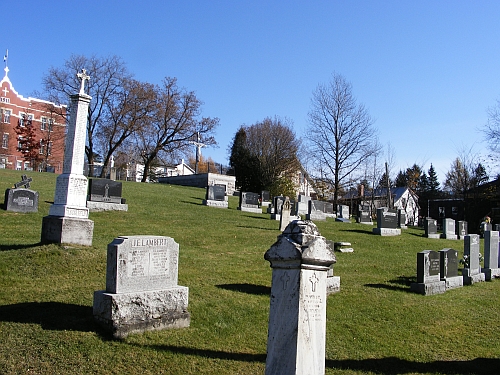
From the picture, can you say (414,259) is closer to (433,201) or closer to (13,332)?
(13,332)

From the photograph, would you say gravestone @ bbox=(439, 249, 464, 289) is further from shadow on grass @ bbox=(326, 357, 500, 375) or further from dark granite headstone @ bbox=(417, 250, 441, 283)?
shadow on grass @ bbox=(326, 357, 500, 375)

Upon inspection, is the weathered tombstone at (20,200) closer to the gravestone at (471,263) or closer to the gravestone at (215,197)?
the gravestone at (215,197)

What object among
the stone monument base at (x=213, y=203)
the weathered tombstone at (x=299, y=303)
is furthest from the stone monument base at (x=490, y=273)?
the stone monument base at (x=213, y=203)

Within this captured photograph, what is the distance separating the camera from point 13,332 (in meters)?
5.95

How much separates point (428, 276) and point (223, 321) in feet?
20.1

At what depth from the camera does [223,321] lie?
7375 millimetres

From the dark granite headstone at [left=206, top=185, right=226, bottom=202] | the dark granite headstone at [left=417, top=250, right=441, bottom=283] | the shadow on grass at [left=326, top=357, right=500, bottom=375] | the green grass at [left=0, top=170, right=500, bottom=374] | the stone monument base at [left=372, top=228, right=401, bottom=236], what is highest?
the dark granite headstone at [left=206, top=185, right=226, bottom=202]

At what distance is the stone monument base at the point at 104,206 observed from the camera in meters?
19.8

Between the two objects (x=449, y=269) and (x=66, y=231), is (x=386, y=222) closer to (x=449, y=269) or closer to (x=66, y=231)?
(x=449, y=269)

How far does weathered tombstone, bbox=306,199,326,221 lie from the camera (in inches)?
1108

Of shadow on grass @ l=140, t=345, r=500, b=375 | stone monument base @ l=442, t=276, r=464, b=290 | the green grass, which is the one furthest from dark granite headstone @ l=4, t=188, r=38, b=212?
stone monument base @ l=442, t=276, r=464, b=290

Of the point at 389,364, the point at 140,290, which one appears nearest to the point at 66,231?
the point at 140,290

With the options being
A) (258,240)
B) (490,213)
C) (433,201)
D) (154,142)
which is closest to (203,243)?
(258,240)

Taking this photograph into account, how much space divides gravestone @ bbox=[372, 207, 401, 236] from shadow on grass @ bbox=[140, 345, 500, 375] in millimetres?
16072
